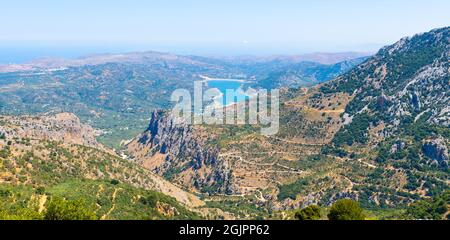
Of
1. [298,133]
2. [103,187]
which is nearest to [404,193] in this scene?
[298,133]

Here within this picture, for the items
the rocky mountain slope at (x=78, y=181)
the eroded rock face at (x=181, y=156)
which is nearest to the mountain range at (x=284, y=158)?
the rocky mountain slope at (x=78, y=181)

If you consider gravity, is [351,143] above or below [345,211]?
below

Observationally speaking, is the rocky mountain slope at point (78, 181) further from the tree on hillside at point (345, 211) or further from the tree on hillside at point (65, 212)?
the tree on hillside at point (345, 211)

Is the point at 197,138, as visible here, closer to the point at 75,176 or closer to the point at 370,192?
the point at 370,192

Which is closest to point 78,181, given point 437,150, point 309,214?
point 309,214

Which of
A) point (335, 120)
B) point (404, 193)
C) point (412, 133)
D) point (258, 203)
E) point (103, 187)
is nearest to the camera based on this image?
point (103, 187)

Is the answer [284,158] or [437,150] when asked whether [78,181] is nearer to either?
[284,158]

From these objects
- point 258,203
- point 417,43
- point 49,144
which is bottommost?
point 258,203
